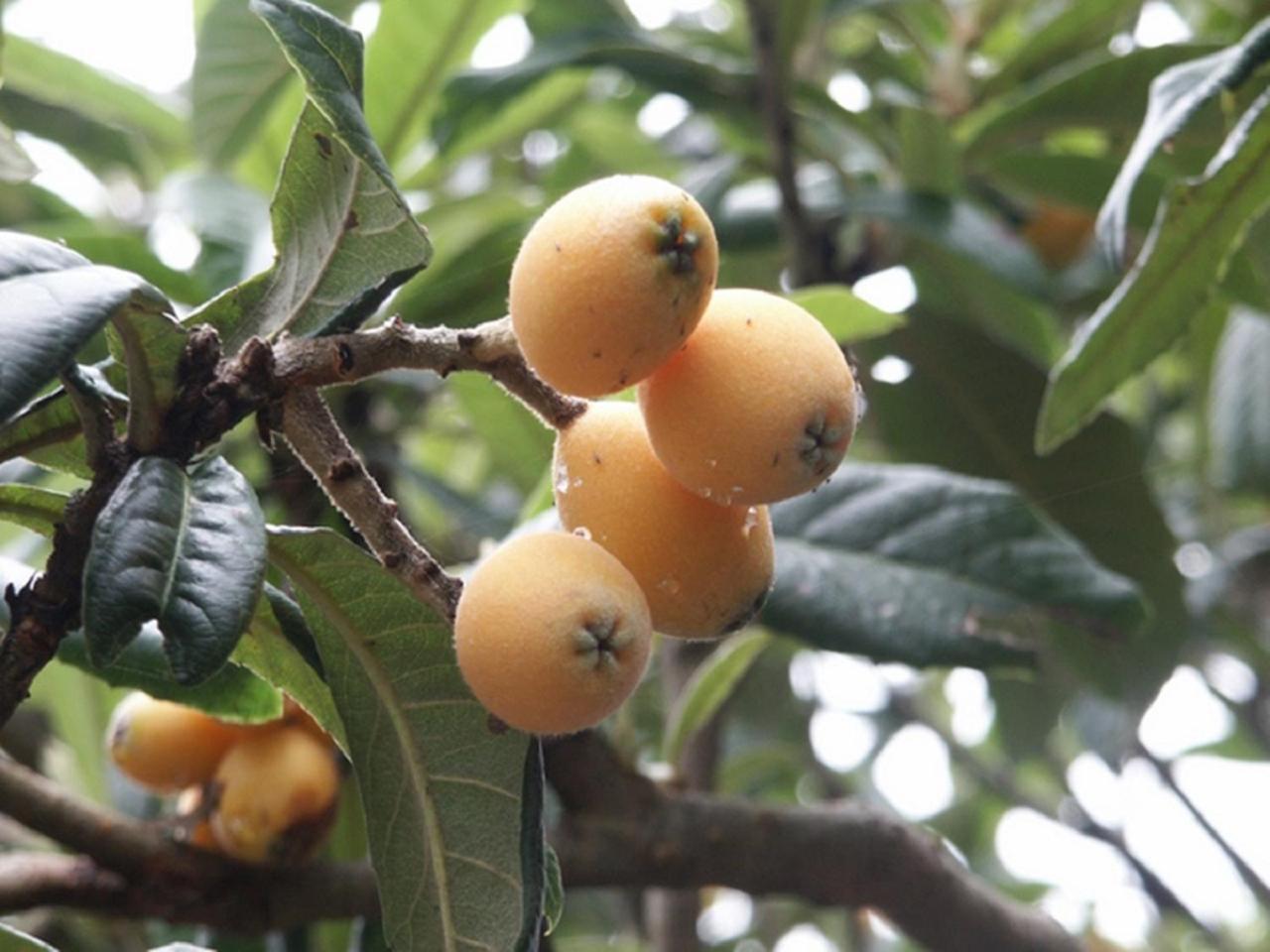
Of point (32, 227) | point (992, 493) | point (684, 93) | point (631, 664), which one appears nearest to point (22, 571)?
point (631, 664)

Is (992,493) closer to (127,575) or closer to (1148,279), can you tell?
(1148,279)

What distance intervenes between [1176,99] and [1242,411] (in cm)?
132

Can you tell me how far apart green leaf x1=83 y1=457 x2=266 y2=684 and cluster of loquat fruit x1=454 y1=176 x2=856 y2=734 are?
0.12 meters

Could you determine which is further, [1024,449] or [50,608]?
[1024,449]

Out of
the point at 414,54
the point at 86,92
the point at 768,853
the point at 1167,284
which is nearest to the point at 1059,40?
the point at 414,54

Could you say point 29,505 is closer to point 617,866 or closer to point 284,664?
point 284,664

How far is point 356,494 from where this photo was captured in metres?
0.82

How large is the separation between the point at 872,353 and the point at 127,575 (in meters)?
1.51

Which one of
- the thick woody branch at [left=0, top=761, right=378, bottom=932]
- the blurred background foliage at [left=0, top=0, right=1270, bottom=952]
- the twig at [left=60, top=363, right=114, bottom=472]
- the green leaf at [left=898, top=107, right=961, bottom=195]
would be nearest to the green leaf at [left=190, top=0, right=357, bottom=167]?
the blurred background foliage at [left=0, top=0, right=1270, bottom=952]

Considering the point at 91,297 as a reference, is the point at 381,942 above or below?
below

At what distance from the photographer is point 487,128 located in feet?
7.49

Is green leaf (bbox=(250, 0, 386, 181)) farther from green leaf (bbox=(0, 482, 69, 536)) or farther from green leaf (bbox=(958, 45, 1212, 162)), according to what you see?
green leaf (bbox=(958, 45, 1212, 162))

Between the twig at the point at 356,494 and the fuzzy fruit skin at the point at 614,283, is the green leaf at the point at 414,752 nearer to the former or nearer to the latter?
the twig at the point at 356,494

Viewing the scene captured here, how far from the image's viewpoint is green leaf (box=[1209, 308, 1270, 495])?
2311 mm
